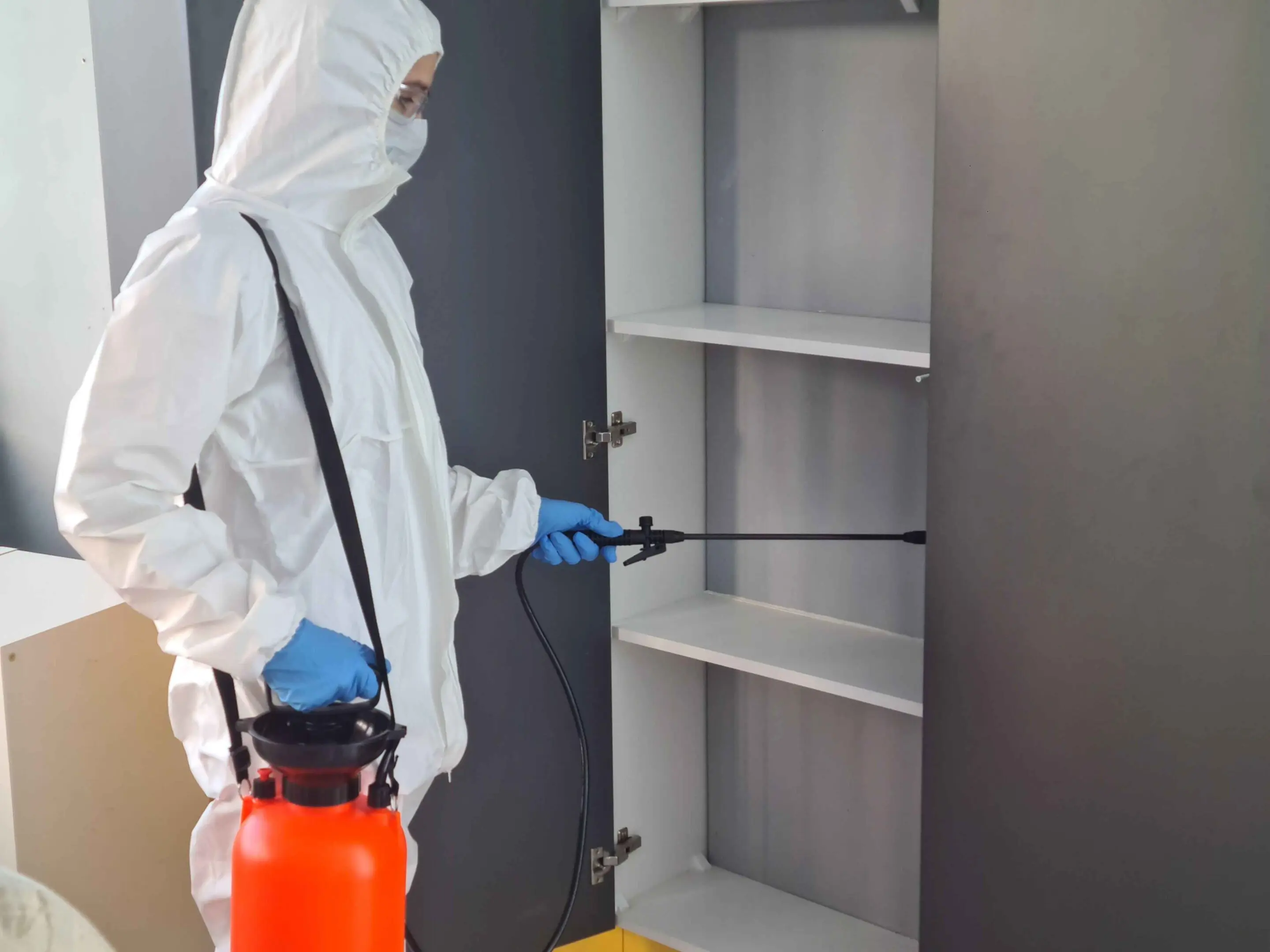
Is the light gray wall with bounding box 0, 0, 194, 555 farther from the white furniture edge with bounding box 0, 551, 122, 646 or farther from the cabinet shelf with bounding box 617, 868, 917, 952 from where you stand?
the cabinet shelf with bounding box 617, 868, 917, 952

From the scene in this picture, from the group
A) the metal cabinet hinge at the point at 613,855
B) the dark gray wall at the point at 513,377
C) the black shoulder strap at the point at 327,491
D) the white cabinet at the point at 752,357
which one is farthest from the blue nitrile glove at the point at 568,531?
the metal cabinet hinge at the point at 613,855

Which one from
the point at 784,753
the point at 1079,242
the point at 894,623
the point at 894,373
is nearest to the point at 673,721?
the point at 784,753

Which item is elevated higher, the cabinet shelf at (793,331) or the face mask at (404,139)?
the face mask at (404,139)

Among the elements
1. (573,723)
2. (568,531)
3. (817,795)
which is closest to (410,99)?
(568,531)

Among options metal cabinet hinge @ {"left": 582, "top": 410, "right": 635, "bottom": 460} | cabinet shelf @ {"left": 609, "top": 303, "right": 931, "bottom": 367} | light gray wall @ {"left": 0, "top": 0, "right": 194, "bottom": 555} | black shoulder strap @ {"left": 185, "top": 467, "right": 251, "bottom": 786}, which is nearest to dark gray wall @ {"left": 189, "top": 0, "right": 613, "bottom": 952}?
metal cabinet hinge @ {"left": 582, "top": 410, "right": 635, "bottom": 460}

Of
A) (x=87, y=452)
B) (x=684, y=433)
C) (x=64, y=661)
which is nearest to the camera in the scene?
(x=87, y=452)

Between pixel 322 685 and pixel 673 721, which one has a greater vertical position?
pixel 322 685

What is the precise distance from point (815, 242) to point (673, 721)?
0.91 m

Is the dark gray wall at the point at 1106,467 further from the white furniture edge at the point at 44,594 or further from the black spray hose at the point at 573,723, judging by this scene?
the white furniture edge at the point at 44,594

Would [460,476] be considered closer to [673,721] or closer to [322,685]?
[322,685]

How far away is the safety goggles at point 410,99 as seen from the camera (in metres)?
1.54

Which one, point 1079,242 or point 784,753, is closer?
point 1079,242

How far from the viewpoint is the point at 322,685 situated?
1355mm

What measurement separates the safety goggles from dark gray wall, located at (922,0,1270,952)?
63 centimetres
